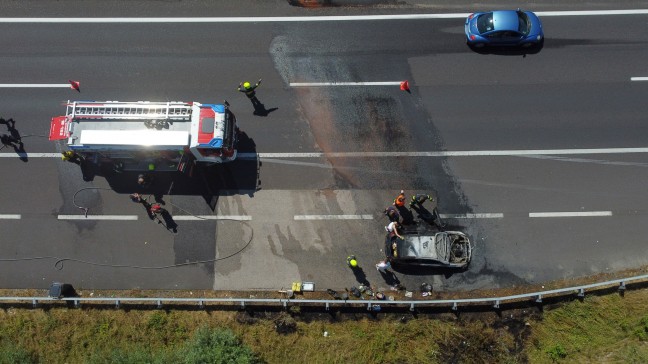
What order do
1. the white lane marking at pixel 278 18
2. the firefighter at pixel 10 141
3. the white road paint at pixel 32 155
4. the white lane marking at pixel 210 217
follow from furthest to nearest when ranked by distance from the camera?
the white lane marking at pixel 278 18
the firefighter at pixel 10 141
the white road paint at pixel 32 155
the white lane marking at pixel 210 217

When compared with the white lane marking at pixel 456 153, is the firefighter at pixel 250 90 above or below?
above

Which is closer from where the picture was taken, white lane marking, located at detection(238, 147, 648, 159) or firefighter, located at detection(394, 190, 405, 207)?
firefighter, located at detection(394, 190, 405, 207)

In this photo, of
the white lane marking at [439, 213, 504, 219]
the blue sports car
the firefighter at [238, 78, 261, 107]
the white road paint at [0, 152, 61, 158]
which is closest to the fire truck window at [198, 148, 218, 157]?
the firefighter at [238, 78, 261, 107]

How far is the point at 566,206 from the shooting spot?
71.9 feet

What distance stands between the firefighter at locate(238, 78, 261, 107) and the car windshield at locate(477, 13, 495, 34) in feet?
36.0

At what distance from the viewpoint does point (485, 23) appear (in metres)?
23.0

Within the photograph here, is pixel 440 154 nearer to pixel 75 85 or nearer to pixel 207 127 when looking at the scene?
pixel 207 127

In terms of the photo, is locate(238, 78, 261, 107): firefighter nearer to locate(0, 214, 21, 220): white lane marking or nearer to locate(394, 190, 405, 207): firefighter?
locate(394, 190, 405, 207): firefighter

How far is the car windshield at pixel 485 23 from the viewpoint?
75.0ft

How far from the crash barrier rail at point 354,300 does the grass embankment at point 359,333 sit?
437 millimetres

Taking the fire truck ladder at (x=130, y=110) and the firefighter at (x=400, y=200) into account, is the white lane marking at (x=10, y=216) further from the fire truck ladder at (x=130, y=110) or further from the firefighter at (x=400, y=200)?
the firefighter at (x=400, y=200)

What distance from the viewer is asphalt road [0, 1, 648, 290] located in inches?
853

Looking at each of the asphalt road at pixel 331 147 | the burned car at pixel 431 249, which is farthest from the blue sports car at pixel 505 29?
the burned car at pixel 431 249

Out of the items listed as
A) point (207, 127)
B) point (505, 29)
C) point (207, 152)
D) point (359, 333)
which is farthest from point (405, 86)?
point (359, 333)
